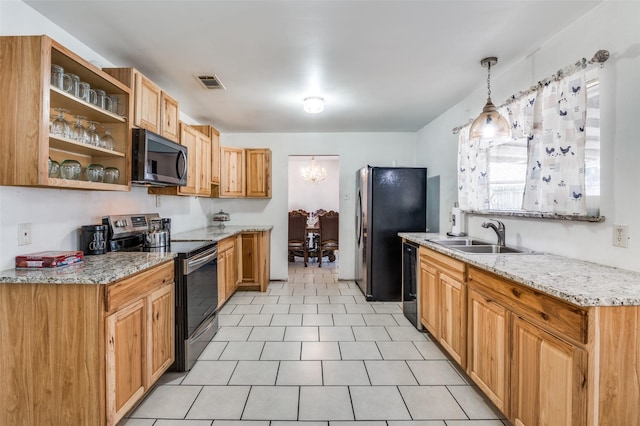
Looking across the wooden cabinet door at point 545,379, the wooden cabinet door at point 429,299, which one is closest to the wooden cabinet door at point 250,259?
the wooden cabinet door at point 429,299

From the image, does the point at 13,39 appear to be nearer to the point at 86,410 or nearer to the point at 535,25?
the point at 86,410

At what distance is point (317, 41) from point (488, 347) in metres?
2.25

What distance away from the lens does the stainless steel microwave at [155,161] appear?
2250mm

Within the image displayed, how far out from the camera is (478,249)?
271 cm

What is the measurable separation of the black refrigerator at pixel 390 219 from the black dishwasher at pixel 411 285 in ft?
1.61

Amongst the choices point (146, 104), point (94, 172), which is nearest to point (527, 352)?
point (94, 172)

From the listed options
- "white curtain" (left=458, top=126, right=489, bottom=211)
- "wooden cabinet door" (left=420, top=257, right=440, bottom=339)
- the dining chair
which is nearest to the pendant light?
"white curtain" (left=458, top=126, right=489, bottom=211)

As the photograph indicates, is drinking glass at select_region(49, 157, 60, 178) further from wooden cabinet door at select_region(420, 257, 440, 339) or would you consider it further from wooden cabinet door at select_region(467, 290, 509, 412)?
wooden cabinet door at select_region(420, 257, 440, 339)

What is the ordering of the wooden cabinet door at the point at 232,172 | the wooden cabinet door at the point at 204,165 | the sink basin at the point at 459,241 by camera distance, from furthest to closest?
the wooden cabinet door at the point at 232,172 < the wooden cabinet door at the point at 204,165 < the sink basin at the point at 459,241

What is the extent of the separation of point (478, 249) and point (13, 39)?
3.28 metres

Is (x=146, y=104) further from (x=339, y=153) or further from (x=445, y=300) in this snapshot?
(x=339, y=153)

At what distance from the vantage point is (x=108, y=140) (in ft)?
7.23

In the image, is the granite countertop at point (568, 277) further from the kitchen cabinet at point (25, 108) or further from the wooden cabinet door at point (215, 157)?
the wooden cabinet door at point (215, 157)

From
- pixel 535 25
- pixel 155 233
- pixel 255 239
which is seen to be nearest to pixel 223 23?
pixel 155 233
